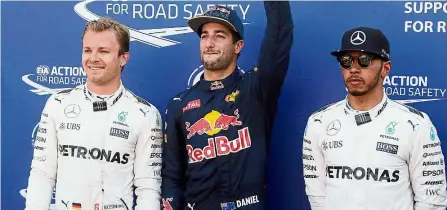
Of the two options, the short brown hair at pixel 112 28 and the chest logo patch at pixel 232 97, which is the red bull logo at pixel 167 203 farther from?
the short brown hair at pixel 112 28

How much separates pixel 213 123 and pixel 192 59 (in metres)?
0.80

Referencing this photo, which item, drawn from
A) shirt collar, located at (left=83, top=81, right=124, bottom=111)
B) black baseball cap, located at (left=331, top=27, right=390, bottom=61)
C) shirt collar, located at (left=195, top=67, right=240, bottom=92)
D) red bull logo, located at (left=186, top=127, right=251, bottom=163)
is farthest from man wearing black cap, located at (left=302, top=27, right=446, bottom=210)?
shirt collar, located at (left=83, top=81, right=124, bottom=111)

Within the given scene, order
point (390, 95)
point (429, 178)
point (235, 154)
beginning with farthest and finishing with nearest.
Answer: point (390, 95)
point (235, 154)
point (429, 178)

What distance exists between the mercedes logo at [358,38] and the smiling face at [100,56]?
1.20 metres

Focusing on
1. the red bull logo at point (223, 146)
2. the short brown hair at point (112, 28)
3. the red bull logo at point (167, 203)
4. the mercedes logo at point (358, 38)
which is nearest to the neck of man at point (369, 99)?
the mercedes logo at point (358, 38)

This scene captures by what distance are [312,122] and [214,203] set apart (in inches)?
25.5

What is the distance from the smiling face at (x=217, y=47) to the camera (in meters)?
3.01

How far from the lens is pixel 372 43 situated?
109 inches

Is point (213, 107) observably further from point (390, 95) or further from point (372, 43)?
point (390, 95)

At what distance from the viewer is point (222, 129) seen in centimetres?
300

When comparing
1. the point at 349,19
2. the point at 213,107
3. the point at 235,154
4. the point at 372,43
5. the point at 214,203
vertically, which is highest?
the point at 349,19

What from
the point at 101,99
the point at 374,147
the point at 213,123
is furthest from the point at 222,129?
the point at 374,147

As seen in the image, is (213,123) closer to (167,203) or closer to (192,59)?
(167,203)

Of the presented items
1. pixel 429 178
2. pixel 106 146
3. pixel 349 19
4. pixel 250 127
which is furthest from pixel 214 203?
pixel 349 19
